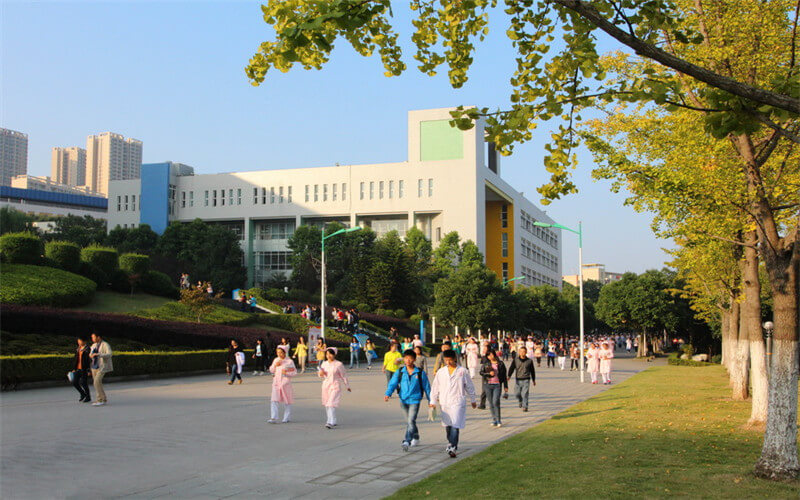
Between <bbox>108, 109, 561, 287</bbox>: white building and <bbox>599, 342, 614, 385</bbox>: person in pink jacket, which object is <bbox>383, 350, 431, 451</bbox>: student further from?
<bbox>108, 109, 561, 287</bbox>: white building

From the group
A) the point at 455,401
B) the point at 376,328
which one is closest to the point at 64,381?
the point at 455,401

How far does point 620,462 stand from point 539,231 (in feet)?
355

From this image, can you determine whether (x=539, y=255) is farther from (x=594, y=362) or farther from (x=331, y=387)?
(x=331, y=387)

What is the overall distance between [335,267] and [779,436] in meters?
61.9

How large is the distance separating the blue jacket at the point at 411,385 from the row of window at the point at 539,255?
9208cm

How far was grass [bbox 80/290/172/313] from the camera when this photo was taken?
3631 centimetres

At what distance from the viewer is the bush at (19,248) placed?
34844 mm

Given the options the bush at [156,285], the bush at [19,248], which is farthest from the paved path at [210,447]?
the bush at [156,285]

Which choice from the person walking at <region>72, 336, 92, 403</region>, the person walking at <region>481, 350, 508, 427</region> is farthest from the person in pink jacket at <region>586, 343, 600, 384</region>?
the person walking at <region>72, 336, 92, 403</region>

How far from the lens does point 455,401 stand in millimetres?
10328

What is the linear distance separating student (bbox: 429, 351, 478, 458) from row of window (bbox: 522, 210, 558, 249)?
283 ft

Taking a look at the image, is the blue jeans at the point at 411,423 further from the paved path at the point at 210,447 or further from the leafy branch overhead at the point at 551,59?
the leafy branch overhead at the point at 551,59

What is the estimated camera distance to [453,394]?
34.2 feet

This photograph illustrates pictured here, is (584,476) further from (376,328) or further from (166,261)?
(166,261)
